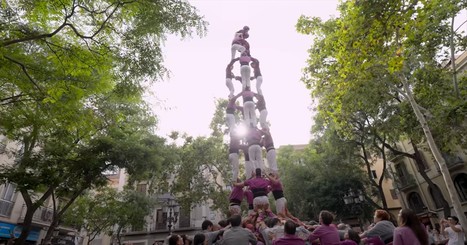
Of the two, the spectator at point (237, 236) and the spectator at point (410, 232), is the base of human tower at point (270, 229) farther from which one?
the spectator at point (410, 232)

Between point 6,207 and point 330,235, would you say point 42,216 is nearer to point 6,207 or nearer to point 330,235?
point 6,207

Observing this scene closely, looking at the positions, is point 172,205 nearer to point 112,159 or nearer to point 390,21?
point 112,159

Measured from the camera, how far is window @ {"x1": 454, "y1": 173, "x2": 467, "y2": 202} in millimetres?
19513

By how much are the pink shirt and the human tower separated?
2393 millimetres

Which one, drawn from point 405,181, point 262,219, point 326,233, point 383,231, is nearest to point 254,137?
point 262,219

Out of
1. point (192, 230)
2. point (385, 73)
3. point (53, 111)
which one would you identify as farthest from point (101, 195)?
point (385, 73)

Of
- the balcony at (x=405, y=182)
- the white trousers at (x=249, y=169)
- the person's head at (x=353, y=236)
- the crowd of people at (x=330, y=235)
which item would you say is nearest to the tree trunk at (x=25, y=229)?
the white trousers at (x=249, y=169)

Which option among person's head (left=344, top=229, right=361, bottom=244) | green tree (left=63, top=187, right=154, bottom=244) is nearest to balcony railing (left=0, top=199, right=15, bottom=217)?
green tree (left=63, top=187, right=154, bottom=244)

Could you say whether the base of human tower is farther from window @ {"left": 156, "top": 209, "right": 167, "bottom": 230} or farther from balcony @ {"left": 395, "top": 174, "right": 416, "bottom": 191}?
balcony @ {"left": 395, "top": 174, "right": 416, "bottom": 191}

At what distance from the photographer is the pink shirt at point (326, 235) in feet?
15.0

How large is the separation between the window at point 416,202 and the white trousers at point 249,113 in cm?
2114

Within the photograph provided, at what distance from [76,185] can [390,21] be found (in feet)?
47.8

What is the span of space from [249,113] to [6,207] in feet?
63.9

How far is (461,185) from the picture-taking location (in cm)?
1991
